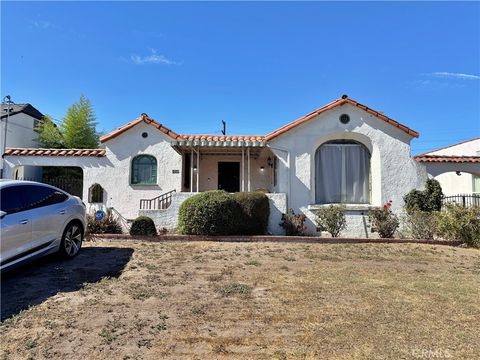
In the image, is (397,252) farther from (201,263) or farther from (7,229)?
(7,229)

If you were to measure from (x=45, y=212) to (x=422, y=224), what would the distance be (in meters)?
11.7

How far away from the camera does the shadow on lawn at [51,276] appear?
5895mm

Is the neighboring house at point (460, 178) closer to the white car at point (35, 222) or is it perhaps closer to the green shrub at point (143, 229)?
the green shrub at point (143, 229)

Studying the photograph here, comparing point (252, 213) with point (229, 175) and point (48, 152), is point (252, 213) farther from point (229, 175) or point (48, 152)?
point (48, 152)

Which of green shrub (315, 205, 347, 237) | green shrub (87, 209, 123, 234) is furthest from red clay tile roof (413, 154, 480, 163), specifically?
green shrub (87, 209, 123, 234)

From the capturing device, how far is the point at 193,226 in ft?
40.3

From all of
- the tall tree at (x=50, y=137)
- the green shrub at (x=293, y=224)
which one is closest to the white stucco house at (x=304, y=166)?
the green shrub at (x=293, y=224)

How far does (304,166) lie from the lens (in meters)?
14.5

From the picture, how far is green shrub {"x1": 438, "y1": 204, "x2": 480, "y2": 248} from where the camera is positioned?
39.7 ft

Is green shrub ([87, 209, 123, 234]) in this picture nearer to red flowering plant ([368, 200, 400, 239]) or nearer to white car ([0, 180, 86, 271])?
white car ([0, 180, 86, 271])

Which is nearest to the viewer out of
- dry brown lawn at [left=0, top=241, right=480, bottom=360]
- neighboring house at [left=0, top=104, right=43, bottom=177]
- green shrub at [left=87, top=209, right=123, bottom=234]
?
dry brown lawn at [left=0, top=241, right=480, bottom=360]

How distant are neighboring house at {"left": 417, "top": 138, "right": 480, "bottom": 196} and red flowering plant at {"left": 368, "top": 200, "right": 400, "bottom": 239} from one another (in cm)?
721

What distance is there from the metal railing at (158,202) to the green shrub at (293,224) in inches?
206

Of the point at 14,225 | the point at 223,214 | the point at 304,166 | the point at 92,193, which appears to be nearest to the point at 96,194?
the point at 92,193
